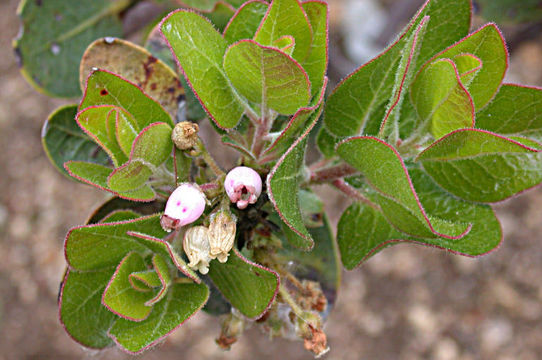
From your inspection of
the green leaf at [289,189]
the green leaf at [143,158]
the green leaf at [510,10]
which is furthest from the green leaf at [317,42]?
the green leaf at [510,10]

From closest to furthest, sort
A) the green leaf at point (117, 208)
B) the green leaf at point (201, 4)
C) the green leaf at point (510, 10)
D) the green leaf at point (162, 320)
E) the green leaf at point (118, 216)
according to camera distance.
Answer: the green leaf at point (162, 320)
the green leaf at point (118, 216)
the green leaf at point (117, 208)
the green leaf at point (201, 4)
the green leaf at point (510, 10)

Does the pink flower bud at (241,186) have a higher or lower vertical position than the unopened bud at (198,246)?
higher

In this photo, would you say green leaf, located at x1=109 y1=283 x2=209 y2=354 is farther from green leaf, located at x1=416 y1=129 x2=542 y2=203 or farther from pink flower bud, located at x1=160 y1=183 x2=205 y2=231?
green leaf, located at x1=416 y1=129 x2=542 y2=203

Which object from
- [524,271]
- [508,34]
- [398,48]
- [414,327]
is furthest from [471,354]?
[398,48]

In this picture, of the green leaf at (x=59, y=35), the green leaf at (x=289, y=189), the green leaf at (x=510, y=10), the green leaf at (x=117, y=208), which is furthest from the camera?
the green leaf at (x=510, y=10)

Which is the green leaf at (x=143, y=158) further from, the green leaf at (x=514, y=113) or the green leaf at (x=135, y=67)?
the green leaf at (x=514, y=113)

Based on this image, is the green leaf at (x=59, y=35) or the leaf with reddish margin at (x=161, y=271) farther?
the green leaf at (x=59, y=35)

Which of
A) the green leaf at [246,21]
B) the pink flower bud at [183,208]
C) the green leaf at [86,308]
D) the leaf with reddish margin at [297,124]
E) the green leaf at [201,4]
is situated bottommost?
the green leaf at [86,308]
